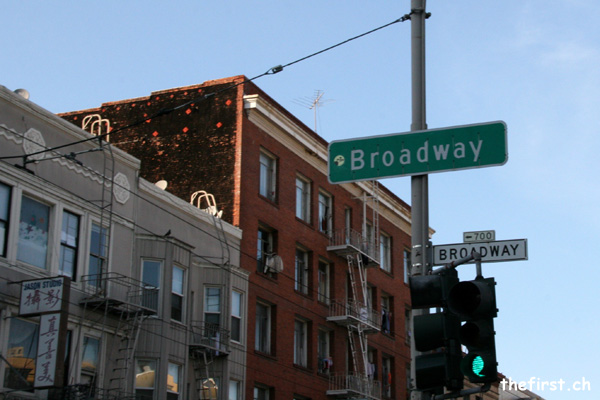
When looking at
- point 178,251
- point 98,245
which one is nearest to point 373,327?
point 178,251

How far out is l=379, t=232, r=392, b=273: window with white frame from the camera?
150 ft

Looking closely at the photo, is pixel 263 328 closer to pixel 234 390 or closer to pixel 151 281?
pixel 234 390

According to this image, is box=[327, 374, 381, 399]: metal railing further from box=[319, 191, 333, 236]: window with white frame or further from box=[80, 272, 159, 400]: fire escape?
box=[80, 272, 159, 400]: fire escape

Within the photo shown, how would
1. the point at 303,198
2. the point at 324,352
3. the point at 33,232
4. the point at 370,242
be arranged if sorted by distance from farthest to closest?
the point at 370,242 → the point at 303,198 → the point at 324,352 → the point at 33,232

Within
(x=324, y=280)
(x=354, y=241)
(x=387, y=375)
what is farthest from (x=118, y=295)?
(x=387, y=375)

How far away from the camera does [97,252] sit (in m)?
26.4

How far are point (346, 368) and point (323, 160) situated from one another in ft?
29.3

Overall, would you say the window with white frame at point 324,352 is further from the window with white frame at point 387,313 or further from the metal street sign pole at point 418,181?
the metal street sign pole at point 418,181

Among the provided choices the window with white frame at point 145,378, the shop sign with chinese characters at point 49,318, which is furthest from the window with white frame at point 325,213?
the shop sign with chinese characters at point 49,318

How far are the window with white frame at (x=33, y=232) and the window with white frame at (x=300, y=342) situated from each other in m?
14.6

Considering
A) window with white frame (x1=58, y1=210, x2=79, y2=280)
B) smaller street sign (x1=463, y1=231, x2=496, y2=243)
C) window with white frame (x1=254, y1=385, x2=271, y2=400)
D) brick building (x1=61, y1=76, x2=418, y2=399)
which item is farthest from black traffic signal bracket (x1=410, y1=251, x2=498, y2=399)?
window with white frame (x1=254, y1=385, x2=271, y2=400)

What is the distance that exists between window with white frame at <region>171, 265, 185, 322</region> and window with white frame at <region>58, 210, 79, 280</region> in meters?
4.26

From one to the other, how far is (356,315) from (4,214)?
19.7 meters

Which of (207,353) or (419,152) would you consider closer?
(419,152)
